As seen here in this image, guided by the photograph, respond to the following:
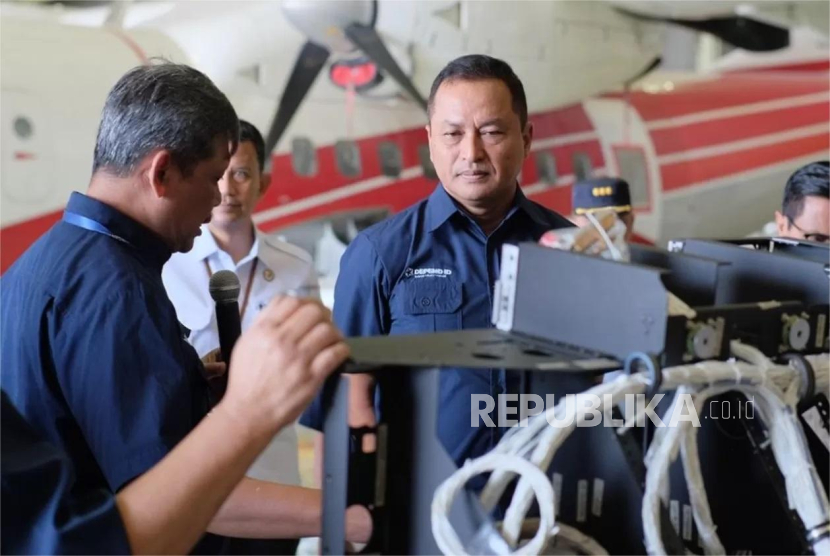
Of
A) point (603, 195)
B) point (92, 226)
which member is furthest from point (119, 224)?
point (603, 195)

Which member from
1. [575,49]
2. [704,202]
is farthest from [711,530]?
[704,202]

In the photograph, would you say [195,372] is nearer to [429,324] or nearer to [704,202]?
[429,324]

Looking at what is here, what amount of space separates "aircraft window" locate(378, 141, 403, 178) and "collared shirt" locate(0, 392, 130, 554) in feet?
16.9

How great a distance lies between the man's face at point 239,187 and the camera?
91.0 inches

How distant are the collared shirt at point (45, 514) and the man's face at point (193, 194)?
364 mm

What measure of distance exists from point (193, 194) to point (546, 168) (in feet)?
18.3

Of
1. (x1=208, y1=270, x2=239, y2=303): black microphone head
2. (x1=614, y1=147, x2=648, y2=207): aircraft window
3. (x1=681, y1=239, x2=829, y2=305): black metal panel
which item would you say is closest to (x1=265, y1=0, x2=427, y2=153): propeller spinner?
(x1=614, y1=147, x2=648, y2=207): aircraft window

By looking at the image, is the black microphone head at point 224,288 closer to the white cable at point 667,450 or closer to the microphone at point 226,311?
the microphone at point 226,311

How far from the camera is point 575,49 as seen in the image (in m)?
6.34

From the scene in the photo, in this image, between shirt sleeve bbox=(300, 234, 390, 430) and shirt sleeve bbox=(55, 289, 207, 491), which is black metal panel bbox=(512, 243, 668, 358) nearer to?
shirt sleeve bbox=(55, 289, 207, 491)

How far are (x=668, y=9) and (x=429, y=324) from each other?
6.08m

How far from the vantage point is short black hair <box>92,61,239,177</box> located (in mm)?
1041

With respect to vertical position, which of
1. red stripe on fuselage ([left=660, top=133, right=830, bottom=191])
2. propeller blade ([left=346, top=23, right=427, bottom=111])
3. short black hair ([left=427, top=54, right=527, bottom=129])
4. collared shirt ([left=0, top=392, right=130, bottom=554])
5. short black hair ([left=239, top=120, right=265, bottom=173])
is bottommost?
collared shirt ([left=0, top=392, right=130, bottom=554])

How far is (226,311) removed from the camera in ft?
4.12
